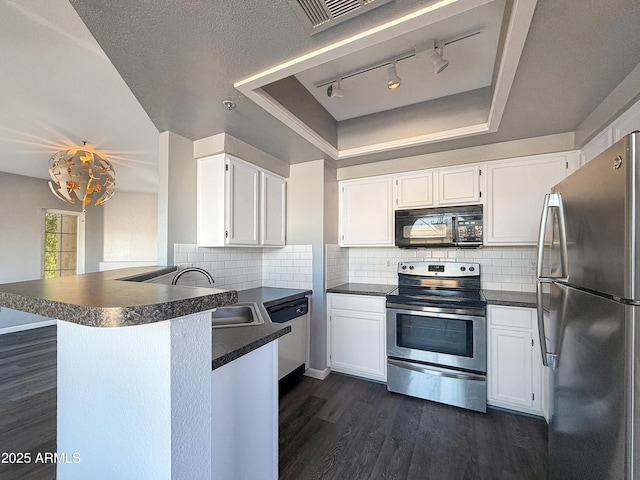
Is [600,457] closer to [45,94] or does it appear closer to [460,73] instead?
[460,73]

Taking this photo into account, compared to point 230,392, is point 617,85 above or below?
above

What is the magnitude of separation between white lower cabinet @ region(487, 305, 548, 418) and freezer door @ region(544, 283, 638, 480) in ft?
2.72

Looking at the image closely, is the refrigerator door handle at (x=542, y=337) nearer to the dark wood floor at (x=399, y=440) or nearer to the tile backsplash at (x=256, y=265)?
the dark wood floor at (x=399, y=440)

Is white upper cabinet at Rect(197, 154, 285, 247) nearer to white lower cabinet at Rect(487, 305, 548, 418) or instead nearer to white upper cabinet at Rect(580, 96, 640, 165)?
white lower cabinet at Rect(487, 305, 548, 418)

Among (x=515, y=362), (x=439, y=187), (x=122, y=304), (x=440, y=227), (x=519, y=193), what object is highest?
(x=439, y=187)

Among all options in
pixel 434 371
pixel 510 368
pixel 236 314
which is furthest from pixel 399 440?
pixel 236 314

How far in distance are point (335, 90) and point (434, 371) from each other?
2382mm

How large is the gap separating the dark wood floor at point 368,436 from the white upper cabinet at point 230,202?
1.48m

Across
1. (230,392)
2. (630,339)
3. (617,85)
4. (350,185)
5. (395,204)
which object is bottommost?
(230,392)

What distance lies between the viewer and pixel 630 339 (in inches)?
32.2

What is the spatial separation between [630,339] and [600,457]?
17.8 inches

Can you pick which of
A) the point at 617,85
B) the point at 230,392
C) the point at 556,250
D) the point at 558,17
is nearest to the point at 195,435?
the point at 230,392

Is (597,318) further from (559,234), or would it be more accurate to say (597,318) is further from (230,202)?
(230,202)

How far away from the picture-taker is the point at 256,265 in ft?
10.3
